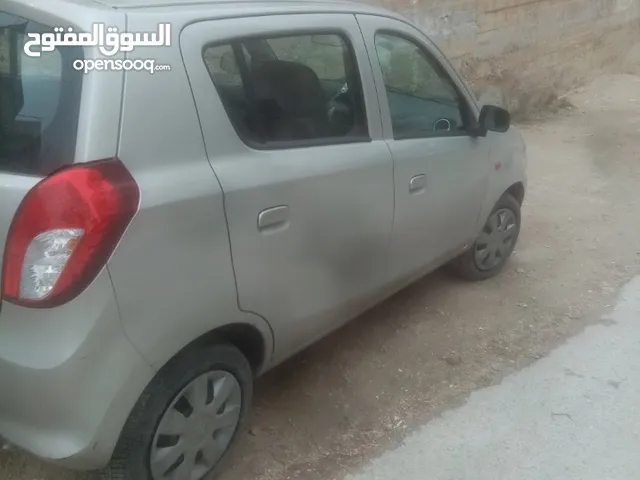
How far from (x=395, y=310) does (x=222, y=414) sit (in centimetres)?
176

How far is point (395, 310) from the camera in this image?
4.15 metres

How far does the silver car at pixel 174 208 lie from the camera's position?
2.03 meters

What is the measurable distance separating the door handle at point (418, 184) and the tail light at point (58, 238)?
5.36 feet

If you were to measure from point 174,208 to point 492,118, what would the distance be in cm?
213

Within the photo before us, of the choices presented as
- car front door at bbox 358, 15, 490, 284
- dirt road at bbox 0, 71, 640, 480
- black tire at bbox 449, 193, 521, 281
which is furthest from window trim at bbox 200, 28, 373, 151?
black tire at bbox 449, 193, 521, 281

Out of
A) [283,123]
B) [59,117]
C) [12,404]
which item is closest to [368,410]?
[283,123]

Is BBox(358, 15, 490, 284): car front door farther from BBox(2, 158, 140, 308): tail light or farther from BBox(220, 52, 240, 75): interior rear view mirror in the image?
BBox(2, 158, 140, 308): tail light

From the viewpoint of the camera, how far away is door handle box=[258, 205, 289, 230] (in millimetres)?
2479

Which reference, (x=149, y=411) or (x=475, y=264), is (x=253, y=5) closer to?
(x=149, y=411)

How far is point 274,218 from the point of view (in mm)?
2525

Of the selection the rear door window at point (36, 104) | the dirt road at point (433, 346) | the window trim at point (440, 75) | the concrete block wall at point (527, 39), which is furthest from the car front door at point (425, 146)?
the concrete block wall at point (527, 39)

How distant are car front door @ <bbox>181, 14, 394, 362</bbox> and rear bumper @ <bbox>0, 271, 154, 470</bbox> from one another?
1.63ft

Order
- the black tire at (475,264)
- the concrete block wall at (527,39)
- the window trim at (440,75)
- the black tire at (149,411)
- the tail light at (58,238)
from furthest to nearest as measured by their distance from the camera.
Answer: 1. the concrete block wall at (527,39)
2. the black tire at (475,264)
3. the window trim at (440,75)
4. the black tire at (149,411)
5. the tail light at (58,238)

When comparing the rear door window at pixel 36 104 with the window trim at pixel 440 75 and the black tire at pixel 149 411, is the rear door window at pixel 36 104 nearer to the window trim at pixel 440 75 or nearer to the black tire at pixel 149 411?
the black tire at pixel 149 411
